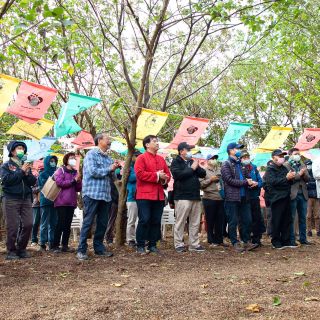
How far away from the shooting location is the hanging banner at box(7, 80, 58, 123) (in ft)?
24.7

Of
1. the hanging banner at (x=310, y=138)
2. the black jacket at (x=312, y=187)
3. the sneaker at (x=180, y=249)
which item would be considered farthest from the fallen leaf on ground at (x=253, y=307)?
the hanging banner at (x=310, y=138)

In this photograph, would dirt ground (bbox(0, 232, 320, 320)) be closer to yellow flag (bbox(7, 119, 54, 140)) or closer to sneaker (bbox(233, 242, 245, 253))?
sneaker (bbox(233, 242, 245, 253))

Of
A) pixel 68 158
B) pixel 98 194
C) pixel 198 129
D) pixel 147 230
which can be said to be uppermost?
pixel 198 129

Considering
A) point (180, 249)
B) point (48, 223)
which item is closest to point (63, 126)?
point (48, 223)

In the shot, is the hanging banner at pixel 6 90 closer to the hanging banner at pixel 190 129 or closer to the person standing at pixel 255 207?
the hanging banner at pixel 190 129

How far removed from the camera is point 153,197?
7.43 metres

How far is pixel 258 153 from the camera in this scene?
12.9 meters

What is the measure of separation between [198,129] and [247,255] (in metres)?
2.92

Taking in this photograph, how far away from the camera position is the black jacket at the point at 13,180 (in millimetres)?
6977

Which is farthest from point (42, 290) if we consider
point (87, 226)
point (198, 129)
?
point (198, 129)

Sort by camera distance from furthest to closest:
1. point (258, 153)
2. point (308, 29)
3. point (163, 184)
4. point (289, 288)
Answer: point (308, 29) < point (258, 153) < point (163, 184) < point (289, 288)

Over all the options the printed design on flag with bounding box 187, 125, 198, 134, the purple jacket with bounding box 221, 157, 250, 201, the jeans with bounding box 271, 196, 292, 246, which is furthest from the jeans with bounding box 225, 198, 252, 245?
the printed design on flag with bounding box 187, 125, 198, 134

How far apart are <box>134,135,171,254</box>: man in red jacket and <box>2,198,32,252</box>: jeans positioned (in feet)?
5.98

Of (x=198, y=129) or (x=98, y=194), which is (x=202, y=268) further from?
(x=198, y=129)
